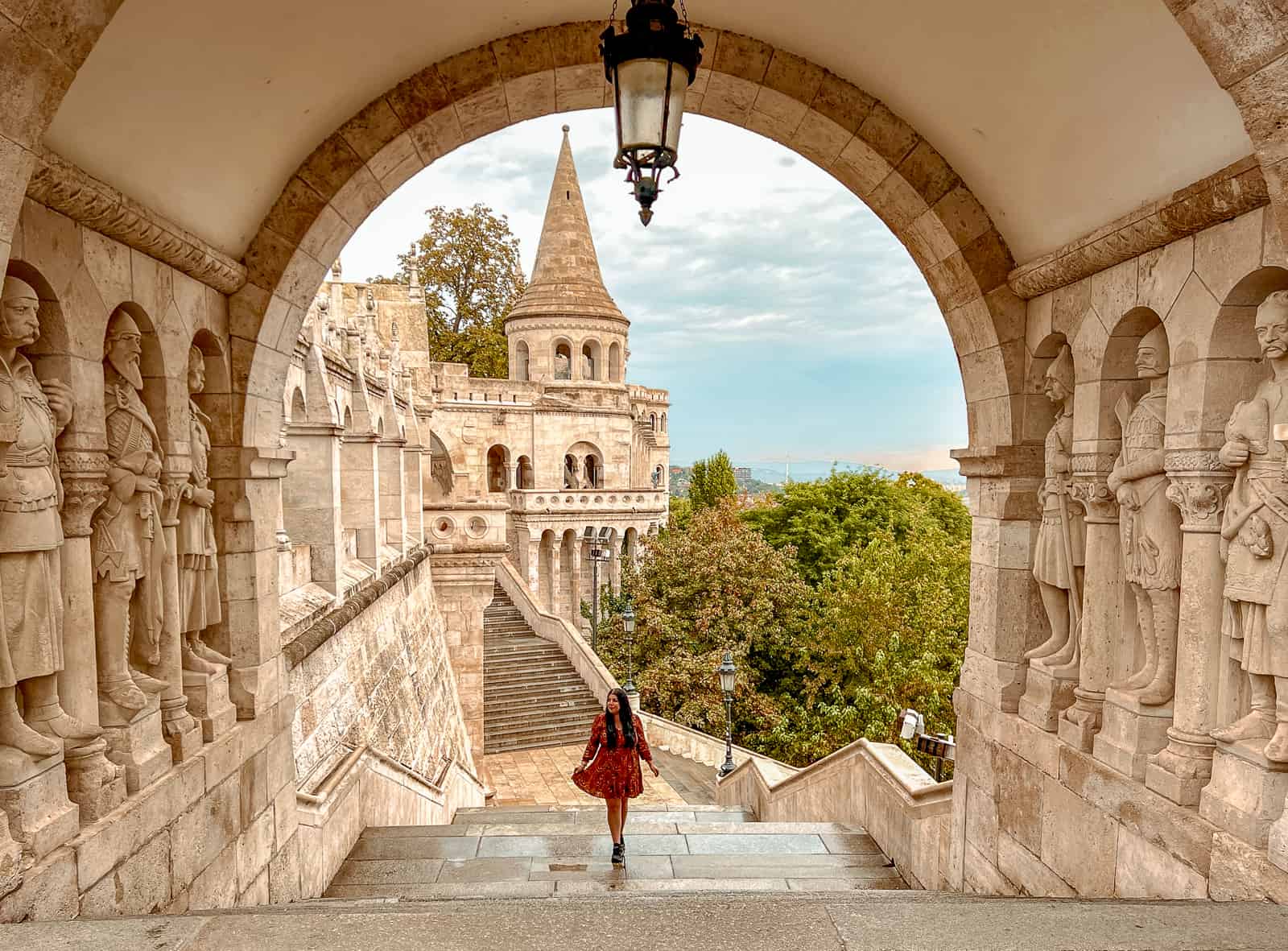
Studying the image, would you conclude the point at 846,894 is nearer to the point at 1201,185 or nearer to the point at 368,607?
the point at 1201,185

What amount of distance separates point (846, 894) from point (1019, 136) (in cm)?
369

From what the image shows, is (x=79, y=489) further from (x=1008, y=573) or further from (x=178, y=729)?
(x=1008, y=573)

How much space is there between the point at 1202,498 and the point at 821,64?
3072 millimetres

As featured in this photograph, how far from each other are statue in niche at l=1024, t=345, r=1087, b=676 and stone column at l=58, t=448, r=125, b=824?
459cm

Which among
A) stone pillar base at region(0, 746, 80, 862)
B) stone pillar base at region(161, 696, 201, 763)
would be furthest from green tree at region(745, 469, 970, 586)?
stone pillar base at region(0, 746, 80, 862)

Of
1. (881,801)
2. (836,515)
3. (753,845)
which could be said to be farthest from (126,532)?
(836,515)

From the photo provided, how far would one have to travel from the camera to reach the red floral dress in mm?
5871

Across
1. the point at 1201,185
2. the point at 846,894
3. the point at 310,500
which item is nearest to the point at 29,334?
the point at 846,894

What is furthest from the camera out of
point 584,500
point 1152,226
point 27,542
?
point 584,500

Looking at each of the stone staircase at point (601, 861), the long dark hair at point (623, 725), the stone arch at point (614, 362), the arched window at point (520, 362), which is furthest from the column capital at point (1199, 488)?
the stone arch at point (614, 362)

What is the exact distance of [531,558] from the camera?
31812mm

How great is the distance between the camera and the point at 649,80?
2.84 metres

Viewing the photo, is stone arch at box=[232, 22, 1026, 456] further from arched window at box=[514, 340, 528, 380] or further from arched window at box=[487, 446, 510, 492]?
arched window at box=[514, 340, 528, 380]

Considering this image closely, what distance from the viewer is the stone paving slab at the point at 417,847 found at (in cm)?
612
